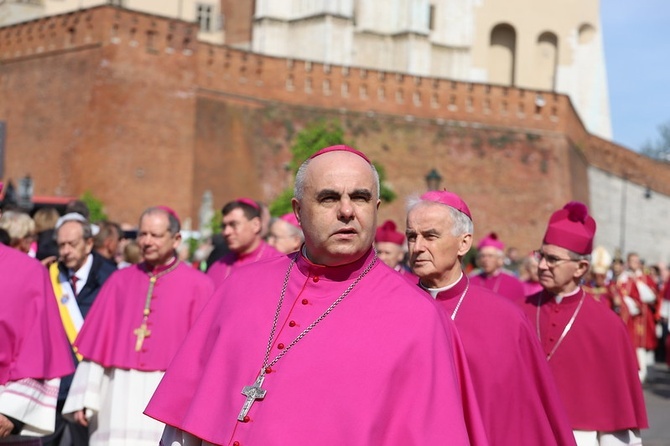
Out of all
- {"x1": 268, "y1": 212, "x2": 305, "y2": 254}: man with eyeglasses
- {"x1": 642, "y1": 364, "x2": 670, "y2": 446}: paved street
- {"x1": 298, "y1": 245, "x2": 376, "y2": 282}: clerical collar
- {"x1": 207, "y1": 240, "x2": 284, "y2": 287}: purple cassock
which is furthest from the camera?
{"x1": 642, "y1": 364, "x2": 670, "y2": 446}: paved street

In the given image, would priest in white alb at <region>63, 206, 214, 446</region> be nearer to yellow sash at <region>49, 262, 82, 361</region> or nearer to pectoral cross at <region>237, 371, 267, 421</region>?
yellow sash at <region>49, 262, 82, 361</region>

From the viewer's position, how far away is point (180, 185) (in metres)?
40.9

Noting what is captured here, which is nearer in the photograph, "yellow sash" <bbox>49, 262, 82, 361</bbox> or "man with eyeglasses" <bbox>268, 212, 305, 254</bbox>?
"yellow sash" <bbox>49, 262, 82, 361</bbox>

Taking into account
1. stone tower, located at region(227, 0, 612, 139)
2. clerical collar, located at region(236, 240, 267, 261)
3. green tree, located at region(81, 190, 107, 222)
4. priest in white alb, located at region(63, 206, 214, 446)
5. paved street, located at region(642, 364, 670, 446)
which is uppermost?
stone tower, located at region(227, 0, 612, 139)

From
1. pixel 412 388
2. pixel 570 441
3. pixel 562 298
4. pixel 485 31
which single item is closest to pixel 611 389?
pixel 562 298

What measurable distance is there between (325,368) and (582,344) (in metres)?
3.09

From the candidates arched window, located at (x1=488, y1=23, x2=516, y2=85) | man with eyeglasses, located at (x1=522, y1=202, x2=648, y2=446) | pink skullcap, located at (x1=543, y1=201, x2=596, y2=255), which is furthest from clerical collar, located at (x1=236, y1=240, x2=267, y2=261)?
→ arched window, located at (x1=488, y1=23, x2=516, y2=85)

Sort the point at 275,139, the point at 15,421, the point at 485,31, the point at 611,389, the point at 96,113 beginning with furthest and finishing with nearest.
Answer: the point at 485,31
the point at 275,139
the point at 96,113
the point at 611,389
the point at 15,421

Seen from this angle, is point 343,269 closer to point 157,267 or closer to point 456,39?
point 157,267

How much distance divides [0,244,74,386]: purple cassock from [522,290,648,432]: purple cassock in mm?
2620

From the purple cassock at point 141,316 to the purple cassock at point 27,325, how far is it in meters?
1.43

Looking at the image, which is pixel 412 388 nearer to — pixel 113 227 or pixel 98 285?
pixel 98 285

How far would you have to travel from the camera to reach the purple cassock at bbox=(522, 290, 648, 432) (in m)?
6.66

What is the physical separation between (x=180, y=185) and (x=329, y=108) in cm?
819
